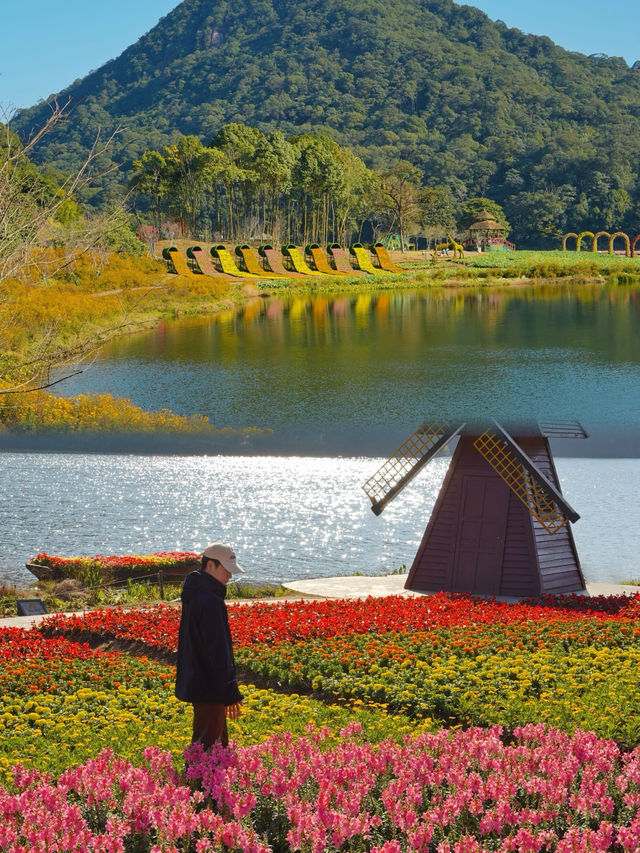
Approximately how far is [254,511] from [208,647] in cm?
2298

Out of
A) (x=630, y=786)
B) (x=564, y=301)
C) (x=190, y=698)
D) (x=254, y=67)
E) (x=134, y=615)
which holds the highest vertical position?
(x=254, y=67)

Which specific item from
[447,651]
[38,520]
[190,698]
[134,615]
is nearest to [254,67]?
[38,520]

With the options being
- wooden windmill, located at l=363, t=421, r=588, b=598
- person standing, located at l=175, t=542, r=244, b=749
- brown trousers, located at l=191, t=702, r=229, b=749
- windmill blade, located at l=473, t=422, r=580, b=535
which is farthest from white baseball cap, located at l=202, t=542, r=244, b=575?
windmill blade, located at l=473, t=422, r=580, b=535

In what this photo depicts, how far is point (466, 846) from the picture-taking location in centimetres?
464

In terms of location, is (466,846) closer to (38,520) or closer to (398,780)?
(398,780)

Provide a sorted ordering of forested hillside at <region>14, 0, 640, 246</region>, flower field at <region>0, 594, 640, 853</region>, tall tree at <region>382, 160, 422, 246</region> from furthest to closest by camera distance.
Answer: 1. tall tree at <region>382, 160, 422, 246</region>
2. forested hillside at <region>14, 0, 640, 246</region>
3. flower field at <region>0, 594, 640, 853</region>

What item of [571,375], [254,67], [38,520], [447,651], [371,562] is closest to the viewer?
[447,651]

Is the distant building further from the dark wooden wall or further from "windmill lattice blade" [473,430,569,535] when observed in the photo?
"windmill lattice blade" [473,430,569,535]

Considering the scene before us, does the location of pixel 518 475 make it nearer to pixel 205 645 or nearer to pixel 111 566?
pixel 111 566

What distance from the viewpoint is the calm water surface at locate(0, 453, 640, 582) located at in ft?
76.0

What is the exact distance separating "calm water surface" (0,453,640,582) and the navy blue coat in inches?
575

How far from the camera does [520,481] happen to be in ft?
50.6

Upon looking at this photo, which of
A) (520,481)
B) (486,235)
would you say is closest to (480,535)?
(520,481)

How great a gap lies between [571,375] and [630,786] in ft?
90.2
